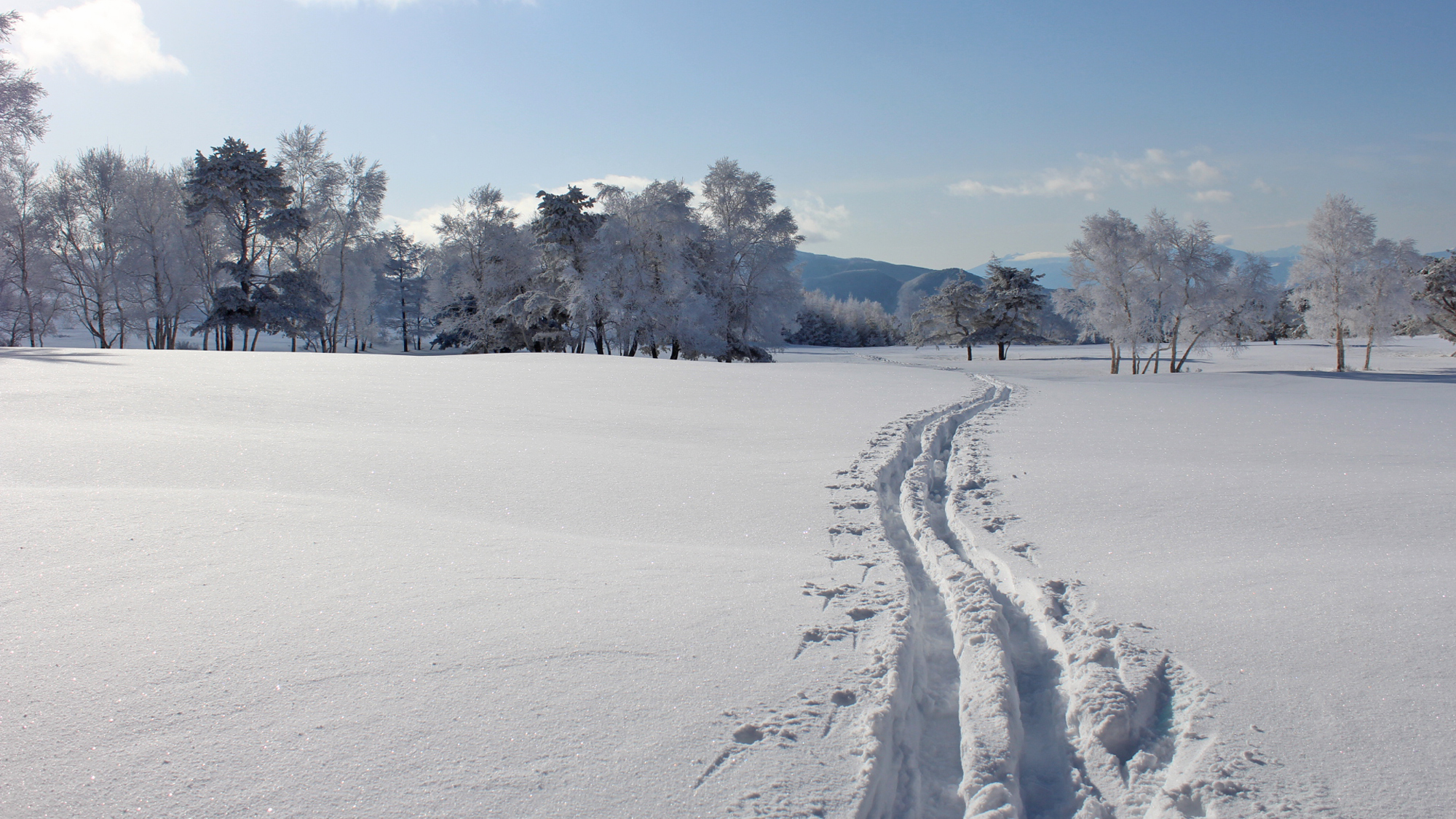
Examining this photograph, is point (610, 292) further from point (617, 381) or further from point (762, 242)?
point (617, 381)

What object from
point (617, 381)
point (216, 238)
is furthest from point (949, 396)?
point (216, 238)

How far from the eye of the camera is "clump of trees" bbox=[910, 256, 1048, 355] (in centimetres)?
4603

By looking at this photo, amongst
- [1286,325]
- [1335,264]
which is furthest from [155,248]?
[1286,325]

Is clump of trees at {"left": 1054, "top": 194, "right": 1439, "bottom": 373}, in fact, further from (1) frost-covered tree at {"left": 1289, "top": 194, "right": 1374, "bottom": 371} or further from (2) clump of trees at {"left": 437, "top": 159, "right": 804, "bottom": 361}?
(2) clump of trees at {"left": 437, "top": 159, "right": 804, "bottom": 361}

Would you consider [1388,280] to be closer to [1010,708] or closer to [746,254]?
[746,254]

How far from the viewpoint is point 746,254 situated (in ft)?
98.6

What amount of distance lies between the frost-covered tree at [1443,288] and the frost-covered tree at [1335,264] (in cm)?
1040

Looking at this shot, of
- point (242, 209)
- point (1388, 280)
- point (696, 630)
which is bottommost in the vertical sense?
point (696, 630)

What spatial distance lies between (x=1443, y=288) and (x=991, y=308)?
21760mm

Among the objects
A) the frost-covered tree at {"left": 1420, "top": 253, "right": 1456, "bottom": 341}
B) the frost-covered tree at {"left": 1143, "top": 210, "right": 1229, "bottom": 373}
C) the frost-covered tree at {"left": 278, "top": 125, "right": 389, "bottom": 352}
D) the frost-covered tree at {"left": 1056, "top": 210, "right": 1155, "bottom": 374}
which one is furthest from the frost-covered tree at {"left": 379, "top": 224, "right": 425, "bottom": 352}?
the frost-covered tree at {"left": 1420, "top": 253, "right": 1456, "bottom": 341}

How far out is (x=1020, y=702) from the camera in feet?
9.36

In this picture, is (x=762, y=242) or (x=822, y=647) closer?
(x=822, y=647)

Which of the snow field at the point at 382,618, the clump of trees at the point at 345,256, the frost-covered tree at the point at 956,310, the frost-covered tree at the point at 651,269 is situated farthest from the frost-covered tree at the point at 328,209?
the frost-covered tree at the point at 956,310

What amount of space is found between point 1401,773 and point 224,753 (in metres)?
3.81
